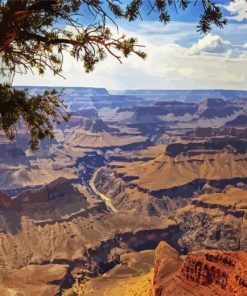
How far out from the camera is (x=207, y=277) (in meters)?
45.5

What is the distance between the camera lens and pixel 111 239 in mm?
106188

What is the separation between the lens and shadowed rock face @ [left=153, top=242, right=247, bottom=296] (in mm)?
40969

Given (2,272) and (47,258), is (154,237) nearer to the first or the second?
(47,258)

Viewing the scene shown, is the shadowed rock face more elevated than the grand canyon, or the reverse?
the shadowed rock face

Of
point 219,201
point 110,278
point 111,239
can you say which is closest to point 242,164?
point 219,201

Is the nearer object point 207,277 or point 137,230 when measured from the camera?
point 207,277

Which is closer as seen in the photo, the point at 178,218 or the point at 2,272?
the point at 2,272

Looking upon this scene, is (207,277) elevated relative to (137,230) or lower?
elevated

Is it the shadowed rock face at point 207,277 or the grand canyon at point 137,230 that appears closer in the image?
the shadowed rock face at point 207,277

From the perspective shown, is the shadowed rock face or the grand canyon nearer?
the shadowed rock face

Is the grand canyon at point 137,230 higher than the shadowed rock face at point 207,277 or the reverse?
the reverse

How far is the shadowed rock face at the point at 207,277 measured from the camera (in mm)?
40969

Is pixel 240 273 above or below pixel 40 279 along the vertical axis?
above

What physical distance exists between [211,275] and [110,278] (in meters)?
33.7
